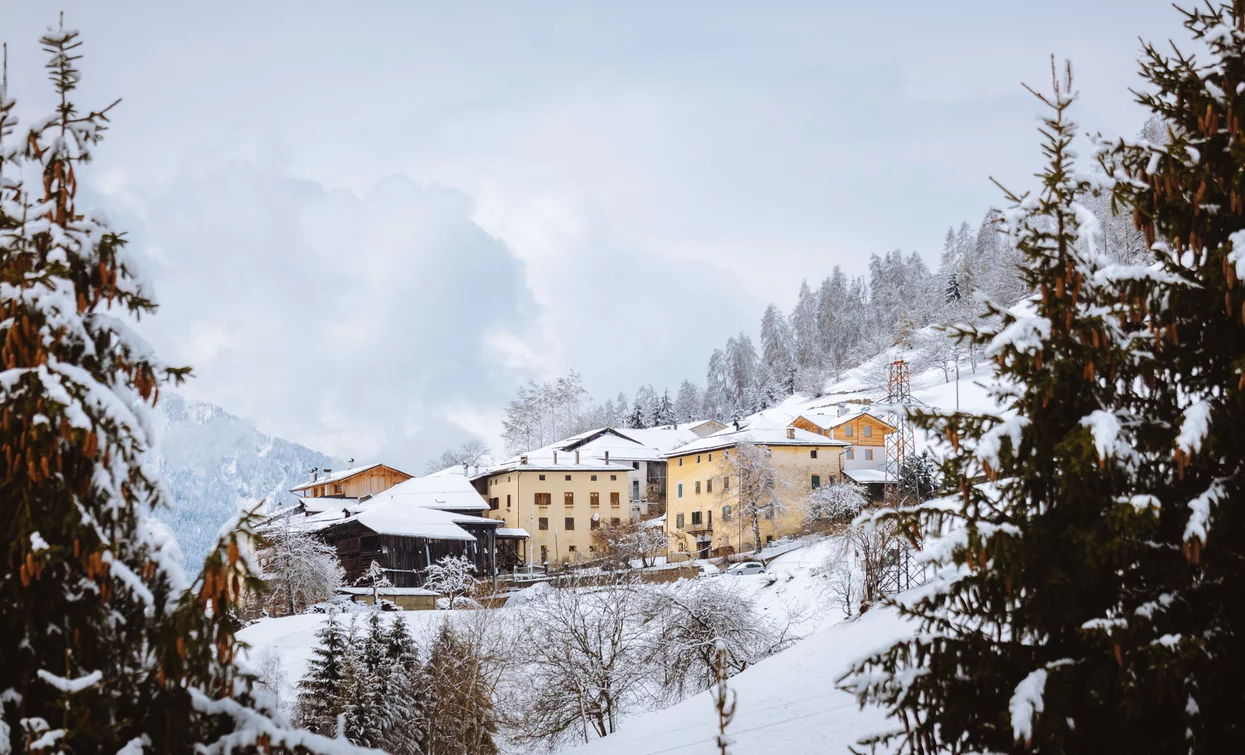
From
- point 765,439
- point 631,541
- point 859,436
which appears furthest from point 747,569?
point 859,436

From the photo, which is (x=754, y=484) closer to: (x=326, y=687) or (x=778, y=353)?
(x=326, y=687)

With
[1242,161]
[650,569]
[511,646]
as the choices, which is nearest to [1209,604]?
[1242,161]

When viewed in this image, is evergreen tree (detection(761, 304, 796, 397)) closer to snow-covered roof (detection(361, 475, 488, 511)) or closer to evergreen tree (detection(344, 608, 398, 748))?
snow-covered roof (detection(361, 475, 488, 511))

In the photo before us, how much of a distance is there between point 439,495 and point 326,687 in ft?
126

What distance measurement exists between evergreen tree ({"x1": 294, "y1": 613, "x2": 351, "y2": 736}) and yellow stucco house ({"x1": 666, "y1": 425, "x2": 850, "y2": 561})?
37.3 m

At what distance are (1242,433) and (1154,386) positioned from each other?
0.73 meters

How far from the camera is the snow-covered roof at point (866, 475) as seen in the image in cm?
6294

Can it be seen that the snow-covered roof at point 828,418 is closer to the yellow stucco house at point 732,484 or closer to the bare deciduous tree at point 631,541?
the yellow stucco house at point 732,484

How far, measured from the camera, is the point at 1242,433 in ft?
21.9

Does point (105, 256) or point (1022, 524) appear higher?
point (105, 256)

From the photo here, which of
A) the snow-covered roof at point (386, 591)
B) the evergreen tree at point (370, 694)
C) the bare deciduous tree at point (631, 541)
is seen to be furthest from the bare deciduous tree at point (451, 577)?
the evergreen tree at point (370, 694)

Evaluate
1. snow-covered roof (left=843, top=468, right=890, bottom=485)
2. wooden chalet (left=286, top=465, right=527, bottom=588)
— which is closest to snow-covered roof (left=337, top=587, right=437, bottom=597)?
wooden chalet (left=286, top=465, right=527, bottom=588)

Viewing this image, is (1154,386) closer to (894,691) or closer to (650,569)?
(894,691)

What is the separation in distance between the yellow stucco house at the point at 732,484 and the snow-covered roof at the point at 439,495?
553 inches
